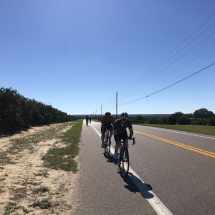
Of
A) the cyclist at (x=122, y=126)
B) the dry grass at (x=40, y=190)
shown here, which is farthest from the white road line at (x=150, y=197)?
the dry grass at (x=40, y=190)

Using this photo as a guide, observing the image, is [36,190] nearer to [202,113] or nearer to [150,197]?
[150,197]

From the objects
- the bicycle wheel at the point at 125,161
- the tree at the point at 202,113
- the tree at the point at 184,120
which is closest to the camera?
the bicycle wheel at the point at 125,161

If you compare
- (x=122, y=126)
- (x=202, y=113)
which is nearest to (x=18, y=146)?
(x=122, y=126)

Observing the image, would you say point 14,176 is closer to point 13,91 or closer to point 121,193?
point 121,193

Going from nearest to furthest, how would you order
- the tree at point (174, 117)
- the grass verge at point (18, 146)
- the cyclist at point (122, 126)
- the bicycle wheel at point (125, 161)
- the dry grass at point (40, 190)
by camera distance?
the dry grass at point (40, 190)
the bicycle wheel at point (125, 161)
the cyclist at point (122, 126)
the grass verge at point (18, 146)
the tree at point (174, 117)

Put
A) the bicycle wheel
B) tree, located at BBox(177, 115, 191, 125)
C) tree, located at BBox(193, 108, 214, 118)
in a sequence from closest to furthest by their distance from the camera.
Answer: the bicycle wheel < tree, located at BBox(177, 115, 191, 125) < tree, located at BBox(193, 108, 214, 118)

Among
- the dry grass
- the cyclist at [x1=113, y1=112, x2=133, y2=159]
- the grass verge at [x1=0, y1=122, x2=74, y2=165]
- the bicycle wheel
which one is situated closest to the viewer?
the dry grass

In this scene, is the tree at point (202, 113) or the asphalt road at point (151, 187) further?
the tree at point (202, 113)

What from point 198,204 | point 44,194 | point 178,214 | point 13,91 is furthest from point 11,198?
point 13,91

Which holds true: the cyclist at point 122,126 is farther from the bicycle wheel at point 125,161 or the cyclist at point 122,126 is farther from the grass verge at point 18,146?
the grass verge at point 18,146

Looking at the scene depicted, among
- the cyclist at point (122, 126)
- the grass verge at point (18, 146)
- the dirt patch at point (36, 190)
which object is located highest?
the cyclist at point (122, 126)

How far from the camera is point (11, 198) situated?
4.24 meters

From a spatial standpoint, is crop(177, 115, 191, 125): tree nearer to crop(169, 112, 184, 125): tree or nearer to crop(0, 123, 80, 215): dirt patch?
crop(169, 112, 184, 125): tree

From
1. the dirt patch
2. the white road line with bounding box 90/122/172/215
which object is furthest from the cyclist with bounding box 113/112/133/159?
the dirt patch
